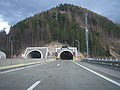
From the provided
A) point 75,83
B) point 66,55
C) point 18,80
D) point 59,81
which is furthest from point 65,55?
point 75,83

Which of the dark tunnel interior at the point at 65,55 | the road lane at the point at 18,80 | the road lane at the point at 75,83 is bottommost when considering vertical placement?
the road lane at the point at 75,83

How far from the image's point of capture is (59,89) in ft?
27.0

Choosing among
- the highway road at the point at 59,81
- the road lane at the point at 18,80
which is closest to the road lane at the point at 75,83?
the highway road at the point at 59,81

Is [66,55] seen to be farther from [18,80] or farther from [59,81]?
[59,81]

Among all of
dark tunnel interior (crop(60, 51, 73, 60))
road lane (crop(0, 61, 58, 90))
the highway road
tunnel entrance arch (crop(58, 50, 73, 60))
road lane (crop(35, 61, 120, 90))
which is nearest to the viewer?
road lane (crop(35, 61, 120, 90))

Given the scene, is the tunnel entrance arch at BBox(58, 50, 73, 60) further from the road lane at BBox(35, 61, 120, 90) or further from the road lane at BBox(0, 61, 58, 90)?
the road lane at BBox(35, 61, 120, 90)

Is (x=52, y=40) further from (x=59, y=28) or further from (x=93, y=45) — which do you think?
(x=93, y=45)

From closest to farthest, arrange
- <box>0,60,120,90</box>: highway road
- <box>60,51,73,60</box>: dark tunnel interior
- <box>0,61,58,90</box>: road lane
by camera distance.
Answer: <box>0,60,120,90</box>: highway road, <box>0,61,58,90</box>: road lane, <box>60,51,73,60</box>: dark tunnel interior

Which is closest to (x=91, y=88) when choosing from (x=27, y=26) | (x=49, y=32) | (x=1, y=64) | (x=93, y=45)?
(x=1, y=64)

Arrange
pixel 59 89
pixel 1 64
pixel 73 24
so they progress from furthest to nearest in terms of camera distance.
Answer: pixel 73 24, pixel 1 64, pixel 59 89

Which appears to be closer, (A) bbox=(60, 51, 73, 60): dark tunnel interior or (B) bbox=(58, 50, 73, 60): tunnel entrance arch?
(B) bbox=(58, 50, 73, 60): tunnel entrance arch

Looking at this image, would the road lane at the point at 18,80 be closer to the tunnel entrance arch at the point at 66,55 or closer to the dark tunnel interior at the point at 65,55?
the tunnel entrance arch at the point at 66,55

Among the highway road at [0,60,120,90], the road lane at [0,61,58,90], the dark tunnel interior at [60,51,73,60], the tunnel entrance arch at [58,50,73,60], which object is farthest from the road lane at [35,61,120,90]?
the dark tunnel interior at [60,51,73,60]

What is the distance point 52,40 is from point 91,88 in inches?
5155
